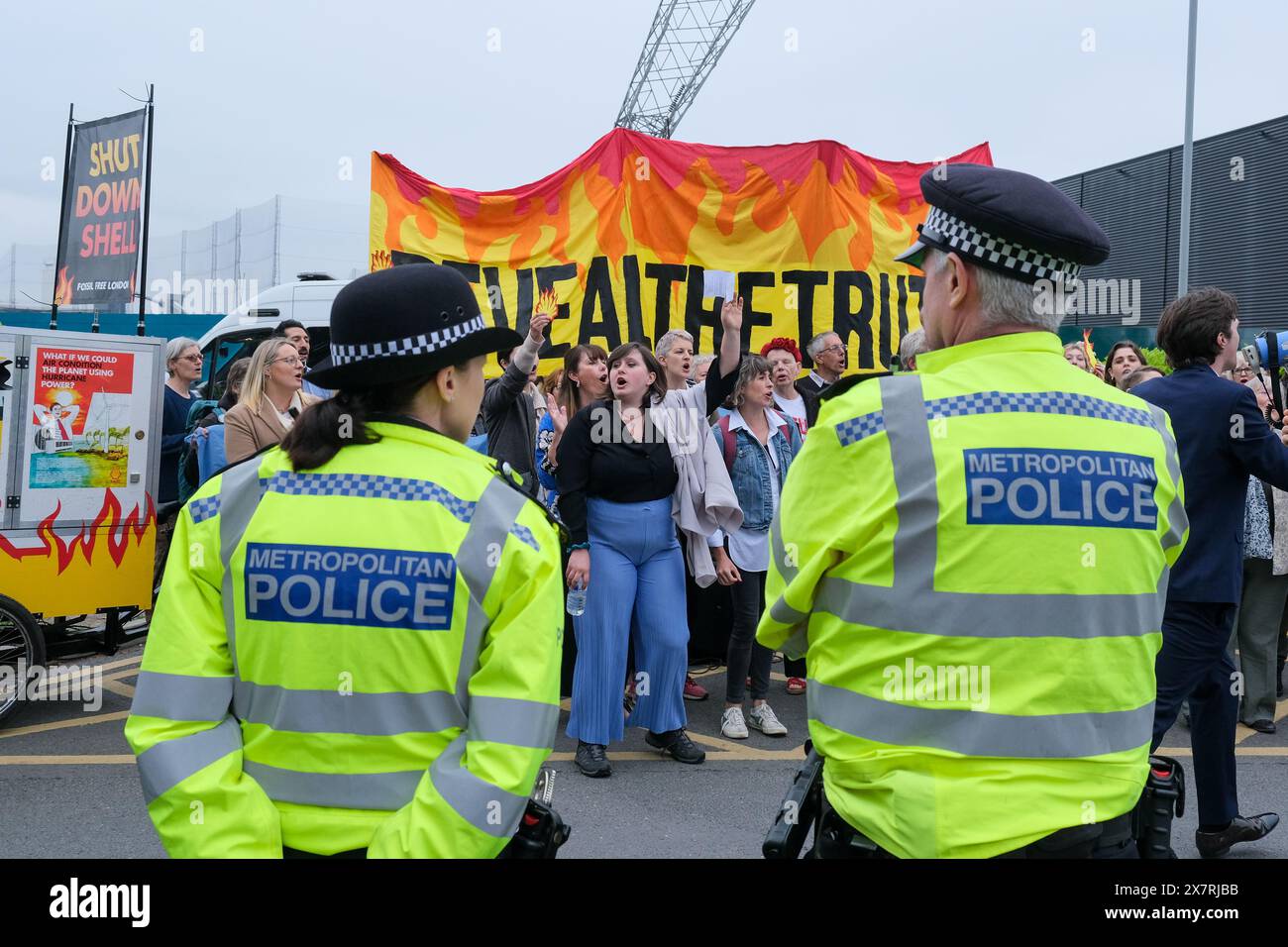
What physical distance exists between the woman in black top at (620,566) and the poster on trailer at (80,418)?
8.50 feet

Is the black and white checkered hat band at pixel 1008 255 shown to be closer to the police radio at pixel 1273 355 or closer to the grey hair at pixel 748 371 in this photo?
the grey hair at pixel 748 371

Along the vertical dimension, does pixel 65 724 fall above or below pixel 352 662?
below

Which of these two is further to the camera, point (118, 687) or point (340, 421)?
point (118, 687)

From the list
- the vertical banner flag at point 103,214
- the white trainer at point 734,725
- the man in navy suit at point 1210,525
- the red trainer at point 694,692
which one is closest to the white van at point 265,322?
the vertical banner flag at point 103,214

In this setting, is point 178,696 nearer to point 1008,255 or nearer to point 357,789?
point 357,789

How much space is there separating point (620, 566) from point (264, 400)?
2195 mm

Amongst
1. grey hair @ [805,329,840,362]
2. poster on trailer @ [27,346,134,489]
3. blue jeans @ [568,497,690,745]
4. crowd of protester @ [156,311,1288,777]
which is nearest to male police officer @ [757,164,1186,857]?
crowd of protester @ [156,311,1288,777]

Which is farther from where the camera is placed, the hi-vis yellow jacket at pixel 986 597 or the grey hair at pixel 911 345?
the grey hair at pixel 911 345

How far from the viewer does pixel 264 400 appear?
5871 mm

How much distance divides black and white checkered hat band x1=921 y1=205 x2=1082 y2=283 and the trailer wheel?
17.2 ft

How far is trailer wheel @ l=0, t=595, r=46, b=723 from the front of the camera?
5518 millimetres

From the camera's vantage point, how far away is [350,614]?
68.9 inches

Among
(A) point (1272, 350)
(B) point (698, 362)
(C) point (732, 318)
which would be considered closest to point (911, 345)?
(C) point (732, 318)

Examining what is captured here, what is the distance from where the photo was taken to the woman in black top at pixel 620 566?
5.23 metres
